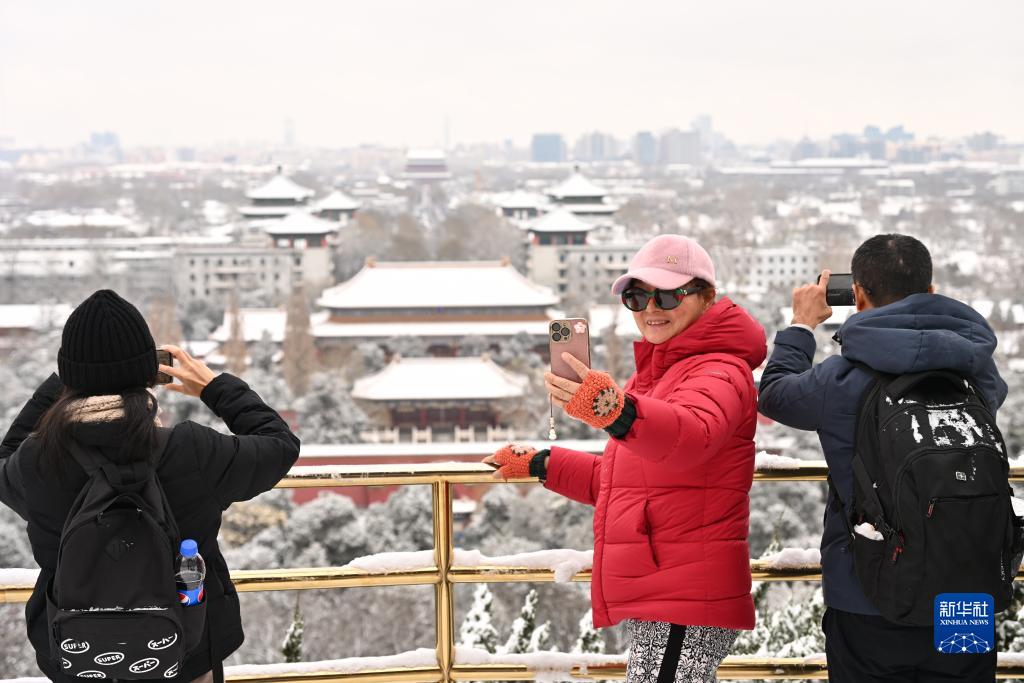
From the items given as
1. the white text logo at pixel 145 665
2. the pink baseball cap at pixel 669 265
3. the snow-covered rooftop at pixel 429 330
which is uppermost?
the pink baseball cap at pixel 669 265

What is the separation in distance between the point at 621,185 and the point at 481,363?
61.8 meters

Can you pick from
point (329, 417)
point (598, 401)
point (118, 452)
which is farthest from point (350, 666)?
point (329, 417)

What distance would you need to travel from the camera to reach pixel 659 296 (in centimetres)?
141

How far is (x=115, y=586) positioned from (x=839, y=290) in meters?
0.96

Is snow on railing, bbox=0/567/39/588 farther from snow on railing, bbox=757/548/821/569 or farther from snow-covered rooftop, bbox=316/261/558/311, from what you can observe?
snow-covered rooftop, bbox=316/261/558/311

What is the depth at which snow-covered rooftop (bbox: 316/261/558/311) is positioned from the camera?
70.0 ft

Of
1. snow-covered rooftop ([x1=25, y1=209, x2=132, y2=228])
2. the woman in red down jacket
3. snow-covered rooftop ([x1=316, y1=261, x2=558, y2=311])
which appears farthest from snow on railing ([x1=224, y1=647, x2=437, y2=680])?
snow-covered rooftop ([x1=25, y1=209, x2=132, y2=228])

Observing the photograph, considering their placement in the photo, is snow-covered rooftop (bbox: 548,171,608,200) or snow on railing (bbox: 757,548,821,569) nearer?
snow on railing (bbox: 757,548,821,569)

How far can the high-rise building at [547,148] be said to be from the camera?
340ft

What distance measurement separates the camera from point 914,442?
1.31m

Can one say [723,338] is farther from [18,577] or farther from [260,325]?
[260,325]

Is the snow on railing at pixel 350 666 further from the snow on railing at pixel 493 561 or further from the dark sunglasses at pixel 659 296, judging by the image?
the dark sunglasses at pixel 659 296

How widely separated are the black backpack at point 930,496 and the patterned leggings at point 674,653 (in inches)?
7.6

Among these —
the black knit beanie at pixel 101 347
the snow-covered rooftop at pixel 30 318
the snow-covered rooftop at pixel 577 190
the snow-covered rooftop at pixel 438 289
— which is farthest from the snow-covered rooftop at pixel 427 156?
the black knit beanie at pixel 101 347
